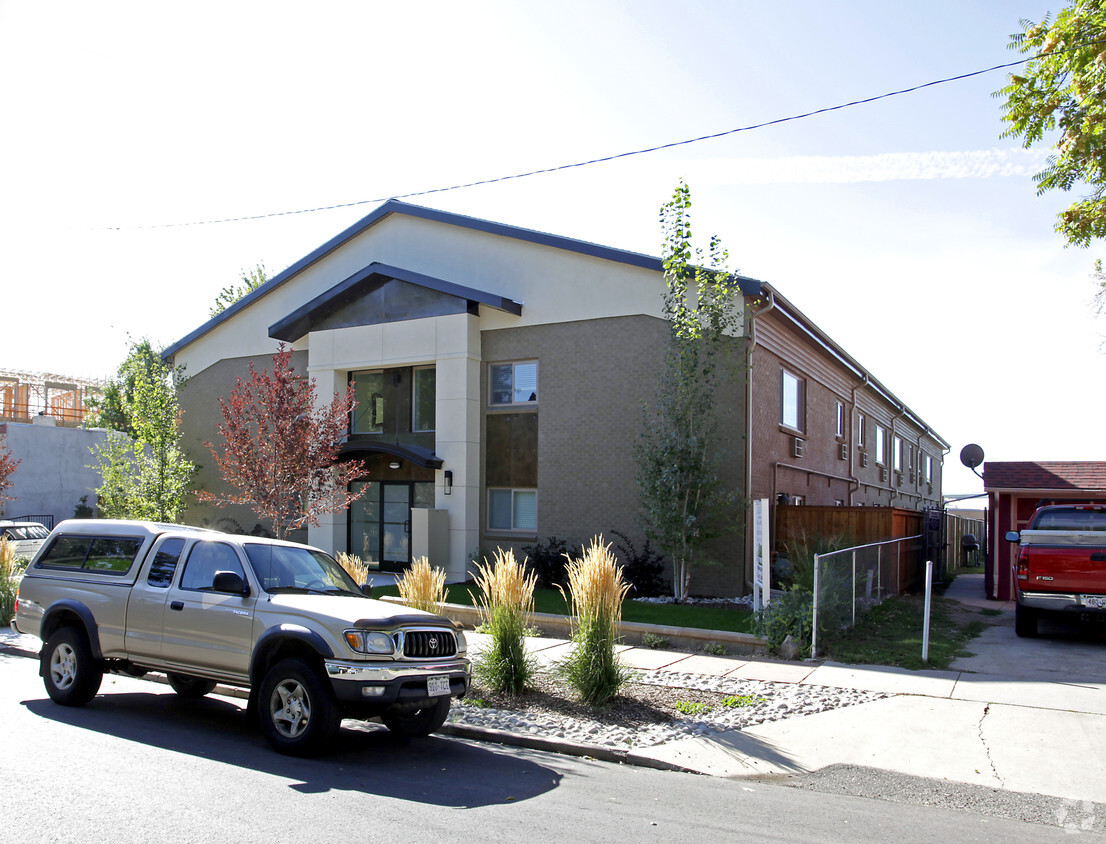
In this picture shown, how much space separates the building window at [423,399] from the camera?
20.4 meters

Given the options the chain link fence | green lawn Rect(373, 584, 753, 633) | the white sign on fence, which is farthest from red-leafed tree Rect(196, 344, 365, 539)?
the chain link fence

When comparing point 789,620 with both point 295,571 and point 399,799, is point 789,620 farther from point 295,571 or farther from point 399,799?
point 399,799

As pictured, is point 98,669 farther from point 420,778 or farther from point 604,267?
point 604,267

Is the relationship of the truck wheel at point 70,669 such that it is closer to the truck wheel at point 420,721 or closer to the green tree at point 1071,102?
the truck wheel at point 420,721

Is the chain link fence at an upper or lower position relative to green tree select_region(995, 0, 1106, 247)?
lower

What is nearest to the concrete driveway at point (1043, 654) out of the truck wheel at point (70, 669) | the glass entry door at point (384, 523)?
the truck wheel at point (70, 669)

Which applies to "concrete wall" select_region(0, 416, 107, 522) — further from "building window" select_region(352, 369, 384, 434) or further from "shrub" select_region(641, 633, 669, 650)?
"shrub" select_region(641, 633, 669, 650)

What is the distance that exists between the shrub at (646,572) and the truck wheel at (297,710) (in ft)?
33.8

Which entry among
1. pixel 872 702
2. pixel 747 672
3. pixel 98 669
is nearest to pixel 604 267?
pixel 747 672

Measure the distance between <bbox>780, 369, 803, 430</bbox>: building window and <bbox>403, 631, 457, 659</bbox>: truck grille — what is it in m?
13.1

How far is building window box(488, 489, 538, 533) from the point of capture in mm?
19016

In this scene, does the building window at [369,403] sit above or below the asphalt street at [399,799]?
above

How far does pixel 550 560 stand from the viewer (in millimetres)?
17781

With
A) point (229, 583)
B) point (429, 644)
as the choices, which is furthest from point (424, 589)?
point (229, 583)
